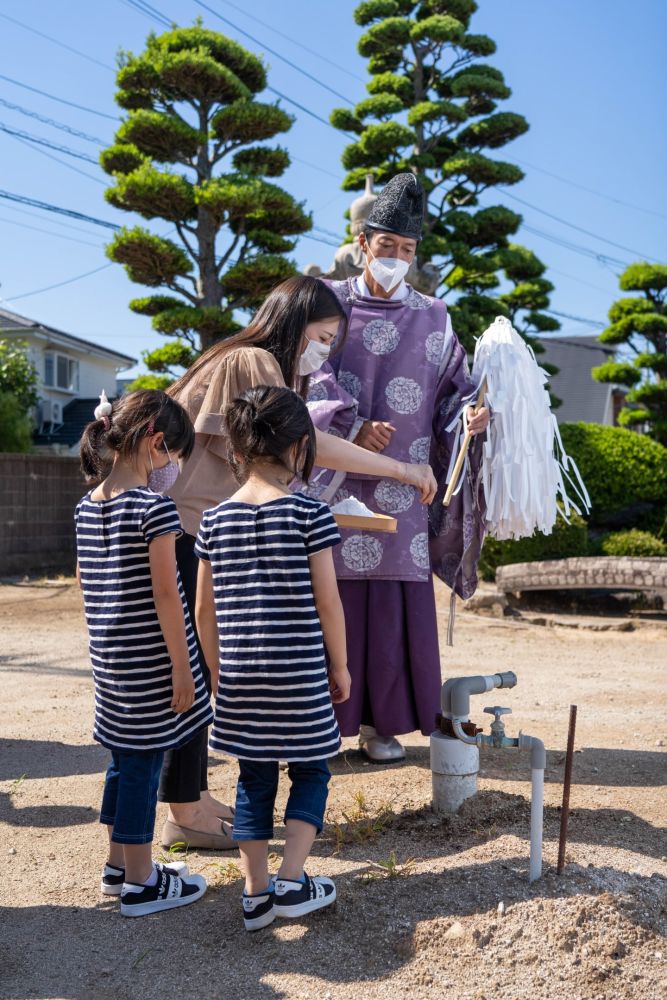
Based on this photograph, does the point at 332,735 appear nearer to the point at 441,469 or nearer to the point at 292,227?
the point at 441,469

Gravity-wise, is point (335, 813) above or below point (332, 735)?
below

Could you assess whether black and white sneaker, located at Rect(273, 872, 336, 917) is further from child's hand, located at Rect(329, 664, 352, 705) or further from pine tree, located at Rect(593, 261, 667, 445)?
pine tree, located at Rect(593, 261, 667, 445)

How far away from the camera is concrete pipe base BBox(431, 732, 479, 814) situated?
2969 millimetres

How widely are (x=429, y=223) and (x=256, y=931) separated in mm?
13162

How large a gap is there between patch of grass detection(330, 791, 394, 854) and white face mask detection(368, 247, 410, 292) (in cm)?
186

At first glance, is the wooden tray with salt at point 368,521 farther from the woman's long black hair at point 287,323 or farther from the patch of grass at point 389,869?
the patch of grass at point 389,869

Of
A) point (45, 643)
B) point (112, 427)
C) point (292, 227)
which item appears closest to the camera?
point (112, 427)

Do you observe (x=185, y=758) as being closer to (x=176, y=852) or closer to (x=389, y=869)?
(x=176, y=852)

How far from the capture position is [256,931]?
236 cm

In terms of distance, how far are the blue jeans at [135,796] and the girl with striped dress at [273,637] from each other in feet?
0.80

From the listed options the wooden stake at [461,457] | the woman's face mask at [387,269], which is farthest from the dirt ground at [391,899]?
the woman's face mask at [387,269]

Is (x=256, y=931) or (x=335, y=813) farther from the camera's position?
(x=335, y=813)

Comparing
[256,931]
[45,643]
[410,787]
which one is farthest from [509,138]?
[256,931]

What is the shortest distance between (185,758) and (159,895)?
16.8 inches
